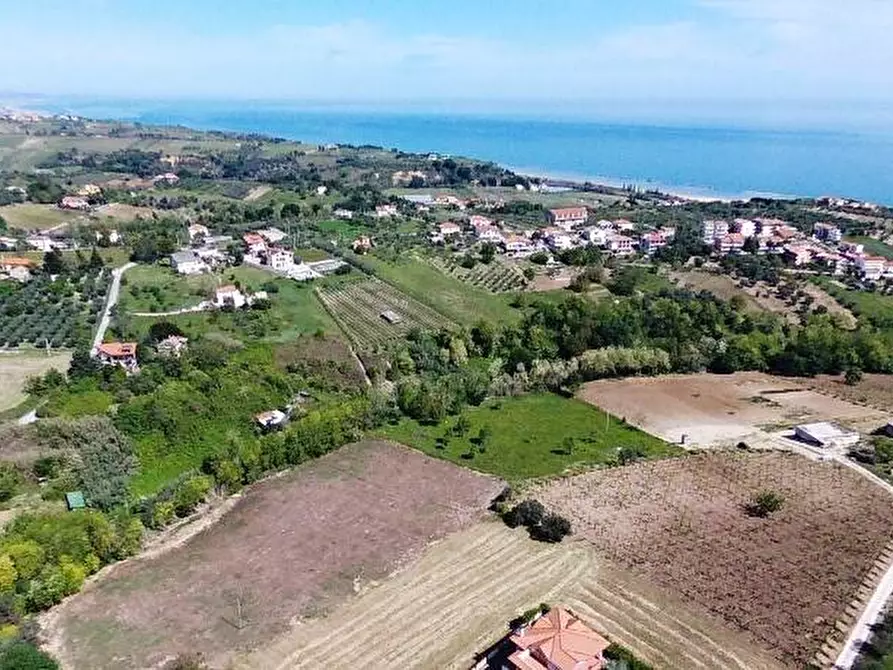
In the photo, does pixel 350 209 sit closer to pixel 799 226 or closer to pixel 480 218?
pixel 480 218

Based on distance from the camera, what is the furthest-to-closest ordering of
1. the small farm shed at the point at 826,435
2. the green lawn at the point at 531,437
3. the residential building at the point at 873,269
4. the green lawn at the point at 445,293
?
the residential building at the point at 873,269 < the green lawn at the point at 445,293 < the small farm shed at the point at 826,435 < the green lawn at the point at 531,437

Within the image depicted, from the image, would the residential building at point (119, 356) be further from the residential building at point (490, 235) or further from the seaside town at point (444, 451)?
the residential building at point (490, 235)

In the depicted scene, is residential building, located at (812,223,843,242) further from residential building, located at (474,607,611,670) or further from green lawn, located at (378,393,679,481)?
residential building, located at (474,607,611,670)

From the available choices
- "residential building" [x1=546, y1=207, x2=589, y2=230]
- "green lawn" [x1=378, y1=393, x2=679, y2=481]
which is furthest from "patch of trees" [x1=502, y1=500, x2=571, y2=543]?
"residential building" [x1=546, y1=207, x2=589, y2=230]

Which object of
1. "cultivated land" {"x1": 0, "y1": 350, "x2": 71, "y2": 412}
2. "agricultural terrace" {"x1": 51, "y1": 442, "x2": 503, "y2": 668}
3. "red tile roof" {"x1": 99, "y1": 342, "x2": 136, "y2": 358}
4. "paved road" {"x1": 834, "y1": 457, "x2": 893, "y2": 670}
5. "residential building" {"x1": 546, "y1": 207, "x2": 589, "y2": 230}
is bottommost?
"agricultural terrace" {"x1": 51, "y1": 442, "x2": 503, "y2": 668}

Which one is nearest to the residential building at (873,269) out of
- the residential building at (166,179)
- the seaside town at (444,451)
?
the seaside town at (444,451)

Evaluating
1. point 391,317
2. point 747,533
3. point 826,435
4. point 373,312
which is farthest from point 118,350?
point 826,435
